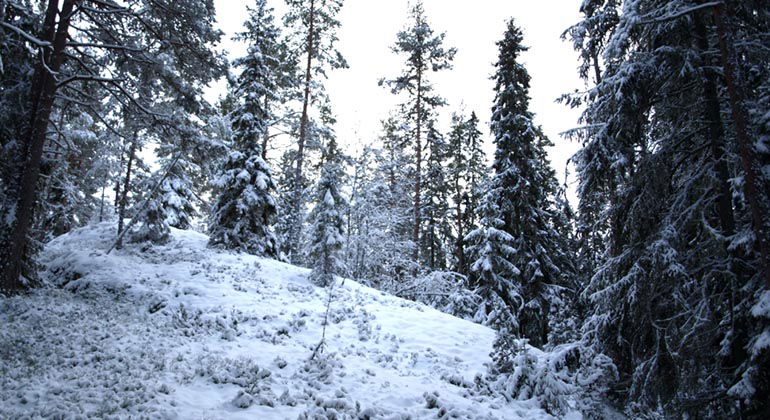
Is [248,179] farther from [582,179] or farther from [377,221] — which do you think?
[582,179]

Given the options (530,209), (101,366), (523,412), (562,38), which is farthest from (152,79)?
(530,209)

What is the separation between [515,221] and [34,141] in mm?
18142

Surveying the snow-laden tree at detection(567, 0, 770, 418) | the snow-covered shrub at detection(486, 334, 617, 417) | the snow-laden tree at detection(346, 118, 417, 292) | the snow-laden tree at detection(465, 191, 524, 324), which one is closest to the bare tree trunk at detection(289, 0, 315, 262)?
the snow-laden tree at detection(346, 118, 417, 292)

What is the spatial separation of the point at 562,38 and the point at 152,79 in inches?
529

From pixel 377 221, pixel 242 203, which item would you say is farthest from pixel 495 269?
pixel 377 221

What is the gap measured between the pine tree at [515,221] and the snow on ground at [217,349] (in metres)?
4.76

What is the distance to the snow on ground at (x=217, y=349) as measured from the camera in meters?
7.10

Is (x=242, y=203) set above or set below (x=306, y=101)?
below

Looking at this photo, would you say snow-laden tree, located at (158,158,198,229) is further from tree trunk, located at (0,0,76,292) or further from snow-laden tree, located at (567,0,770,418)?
snow-laden tree, located at (567,0,770,418)

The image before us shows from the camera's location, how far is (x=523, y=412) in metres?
8.98

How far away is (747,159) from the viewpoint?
20.1ft

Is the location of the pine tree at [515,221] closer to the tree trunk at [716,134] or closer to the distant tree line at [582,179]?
the distant tree line at [582,179]

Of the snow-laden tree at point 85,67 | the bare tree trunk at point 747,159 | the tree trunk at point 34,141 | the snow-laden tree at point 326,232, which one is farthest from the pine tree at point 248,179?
the bare tree trunk at point 747,159

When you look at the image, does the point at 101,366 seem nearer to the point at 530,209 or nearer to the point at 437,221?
the point at 530,209
